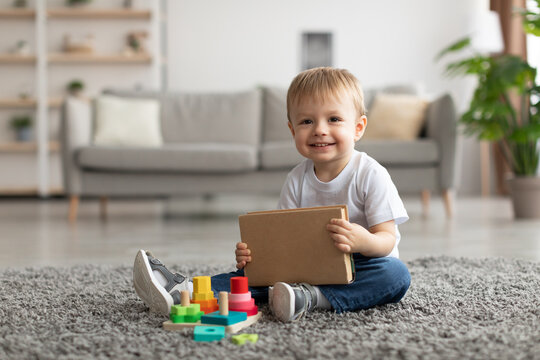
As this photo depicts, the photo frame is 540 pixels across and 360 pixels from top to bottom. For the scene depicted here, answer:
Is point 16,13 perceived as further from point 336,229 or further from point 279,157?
point 336,229

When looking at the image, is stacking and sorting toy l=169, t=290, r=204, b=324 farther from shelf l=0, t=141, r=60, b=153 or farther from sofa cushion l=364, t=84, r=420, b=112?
shelf l=0, t=141, r=60, b=153

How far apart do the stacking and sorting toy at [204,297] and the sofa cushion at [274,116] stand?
2.47 metres

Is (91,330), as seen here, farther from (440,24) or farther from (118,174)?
(440,24)

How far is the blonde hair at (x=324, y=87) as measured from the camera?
1.08 meters

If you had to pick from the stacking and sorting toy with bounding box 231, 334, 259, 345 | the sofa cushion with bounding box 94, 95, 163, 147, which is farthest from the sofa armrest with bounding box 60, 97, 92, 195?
the stacking and sorting toy with bounding box 231, 334, 259, 345

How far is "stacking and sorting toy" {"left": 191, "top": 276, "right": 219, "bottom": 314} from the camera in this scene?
1005 mm

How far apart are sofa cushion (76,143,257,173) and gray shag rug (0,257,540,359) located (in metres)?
1.61

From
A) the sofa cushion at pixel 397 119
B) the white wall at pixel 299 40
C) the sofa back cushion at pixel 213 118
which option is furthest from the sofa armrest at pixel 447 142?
the white wall at pixel 299 40

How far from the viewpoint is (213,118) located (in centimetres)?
352

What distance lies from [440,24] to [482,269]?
167 inches

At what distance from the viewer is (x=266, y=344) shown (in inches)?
33.0

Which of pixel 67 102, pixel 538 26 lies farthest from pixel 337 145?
pixel 67 102

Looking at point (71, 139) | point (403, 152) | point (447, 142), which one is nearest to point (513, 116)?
point (447, 142)

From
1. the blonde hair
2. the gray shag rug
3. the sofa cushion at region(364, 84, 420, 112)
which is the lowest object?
the gray shag rug
